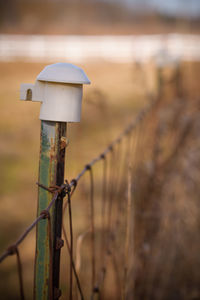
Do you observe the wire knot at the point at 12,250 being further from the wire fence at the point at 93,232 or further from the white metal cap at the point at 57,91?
the white metal cap at the point at 57,91

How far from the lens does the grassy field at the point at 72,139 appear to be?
2.64 meters

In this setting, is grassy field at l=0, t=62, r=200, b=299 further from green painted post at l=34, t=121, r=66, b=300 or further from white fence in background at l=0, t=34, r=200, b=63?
white fence in background at l=0, t=34, r=200, b=63

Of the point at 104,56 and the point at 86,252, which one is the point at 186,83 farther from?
Answer: the point at 104,56

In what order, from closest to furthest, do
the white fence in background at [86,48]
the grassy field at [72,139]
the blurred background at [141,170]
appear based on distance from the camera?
the blurred background at [141,170] < the grassy field at [72,139] < the white fence in background at [86,48]

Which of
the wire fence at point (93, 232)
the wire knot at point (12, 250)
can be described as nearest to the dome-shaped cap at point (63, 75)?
the wire fence at point (93, 232)

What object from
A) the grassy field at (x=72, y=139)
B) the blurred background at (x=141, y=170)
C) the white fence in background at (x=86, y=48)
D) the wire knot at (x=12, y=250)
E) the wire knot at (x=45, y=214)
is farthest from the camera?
the white fence in background at (x=86, y=48)

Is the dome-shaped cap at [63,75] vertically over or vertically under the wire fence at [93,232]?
over

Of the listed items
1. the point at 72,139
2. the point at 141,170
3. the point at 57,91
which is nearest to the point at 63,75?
the point at 57,91

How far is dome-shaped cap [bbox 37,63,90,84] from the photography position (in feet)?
2.65

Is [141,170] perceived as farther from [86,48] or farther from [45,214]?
[86,48]

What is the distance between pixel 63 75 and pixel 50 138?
0.45 feet

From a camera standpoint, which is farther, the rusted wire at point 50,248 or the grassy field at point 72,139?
the grassy field at point 72,139

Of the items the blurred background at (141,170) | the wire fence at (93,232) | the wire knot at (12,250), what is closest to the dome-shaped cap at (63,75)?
the wire fence at (93,232)

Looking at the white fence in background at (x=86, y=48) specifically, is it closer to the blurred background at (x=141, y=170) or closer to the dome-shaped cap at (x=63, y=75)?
the blurred background at (x=141, y=170)
